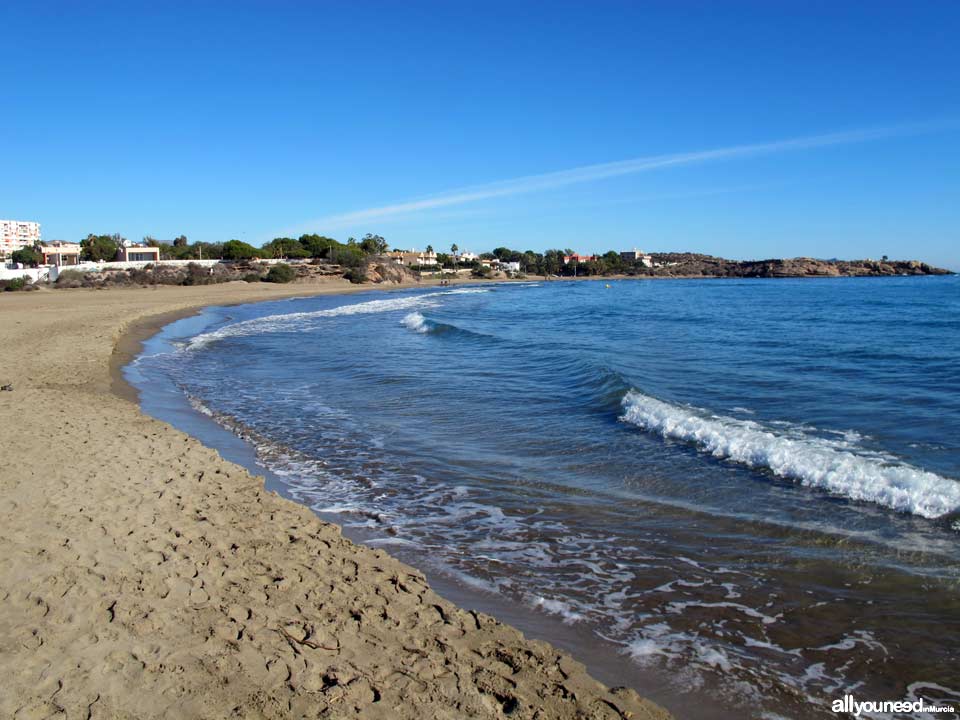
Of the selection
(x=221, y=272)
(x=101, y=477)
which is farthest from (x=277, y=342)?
(x=221, y=272)

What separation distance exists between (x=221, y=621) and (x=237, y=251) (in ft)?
320

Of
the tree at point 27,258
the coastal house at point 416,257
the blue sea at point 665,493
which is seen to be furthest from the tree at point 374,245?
the blue sea at point 665,493

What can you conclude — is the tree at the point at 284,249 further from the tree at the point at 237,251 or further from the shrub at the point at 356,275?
the shrub at the point at 356,275

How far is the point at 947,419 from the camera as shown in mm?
10594

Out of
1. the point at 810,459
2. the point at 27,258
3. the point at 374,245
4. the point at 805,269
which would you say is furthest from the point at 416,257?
the point at 810,459

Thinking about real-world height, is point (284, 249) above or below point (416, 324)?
above

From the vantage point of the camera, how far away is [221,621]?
4027 mm

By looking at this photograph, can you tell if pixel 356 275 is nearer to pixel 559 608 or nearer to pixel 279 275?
pixel 279 275

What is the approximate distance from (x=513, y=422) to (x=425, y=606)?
6559 mm

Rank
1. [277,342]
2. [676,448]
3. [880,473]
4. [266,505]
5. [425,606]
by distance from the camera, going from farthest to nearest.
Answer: [277,342] → [676,448] → [880,473] → [266,505] → [425,606]

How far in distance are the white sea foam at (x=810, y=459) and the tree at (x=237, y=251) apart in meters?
91.6

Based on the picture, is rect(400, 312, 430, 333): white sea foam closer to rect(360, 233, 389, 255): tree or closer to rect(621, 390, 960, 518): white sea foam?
rect(621, 390, 960, 518): white sea foam

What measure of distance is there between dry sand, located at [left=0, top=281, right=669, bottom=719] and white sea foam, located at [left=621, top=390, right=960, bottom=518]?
17.1 feet

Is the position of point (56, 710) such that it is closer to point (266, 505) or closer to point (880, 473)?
point (266, 505)
